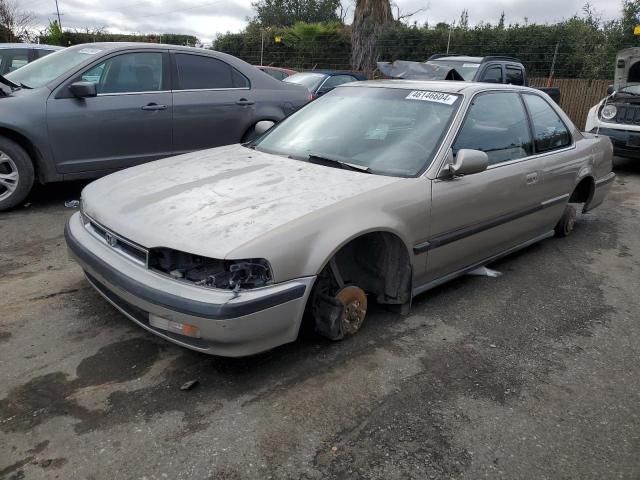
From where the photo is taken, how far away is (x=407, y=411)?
8.41ft

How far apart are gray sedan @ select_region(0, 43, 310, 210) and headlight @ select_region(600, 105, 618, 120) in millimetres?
5770

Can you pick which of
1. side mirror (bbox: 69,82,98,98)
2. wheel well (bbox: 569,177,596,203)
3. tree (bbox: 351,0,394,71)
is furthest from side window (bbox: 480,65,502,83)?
tree (bbox: 351,0,394,71)

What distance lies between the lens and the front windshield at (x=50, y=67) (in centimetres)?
538

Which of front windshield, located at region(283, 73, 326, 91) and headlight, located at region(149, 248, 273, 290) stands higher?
front windshield, located at region(283, 73, 326, 91)

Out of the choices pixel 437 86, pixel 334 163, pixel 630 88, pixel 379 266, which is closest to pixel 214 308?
pixel 379 266

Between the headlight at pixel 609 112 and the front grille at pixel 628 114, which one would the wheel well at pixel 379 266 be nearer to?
the front grille at pixel 628 114

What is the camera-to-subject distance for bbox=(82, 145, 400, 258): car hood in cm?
258

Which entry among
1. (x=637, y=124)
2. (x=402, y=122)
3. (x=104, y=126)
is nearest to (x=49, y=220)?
(x=104, y=126)

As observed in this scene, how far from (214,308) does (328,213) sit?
0.78 meters

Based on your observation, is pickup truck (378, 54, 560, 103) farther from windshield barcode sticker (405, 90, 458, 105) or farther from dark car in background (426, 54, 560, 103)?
windshield barcode sticker (405, 90, 458, 105)

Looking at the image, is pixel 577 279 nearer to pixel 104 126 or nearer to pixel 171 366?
pixel 171 366

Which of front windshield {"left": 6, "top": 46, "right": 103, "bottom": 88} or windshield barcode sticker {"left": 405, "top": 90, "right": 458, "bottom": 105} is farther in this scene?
front windshield {"left": 6, "top": 46, "right": 103, "bottom": 88}

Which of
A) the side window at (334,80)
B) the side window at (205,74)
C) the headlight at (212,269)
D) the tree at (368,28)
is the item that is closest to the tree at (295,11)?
the tree at (368,28)

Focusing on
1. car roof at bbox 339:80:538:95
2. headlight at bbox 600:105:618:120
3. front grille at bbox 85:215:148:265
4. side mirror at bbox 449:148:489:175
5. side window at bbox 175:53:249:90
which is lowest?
front grille at bbox 85:215:148:265
